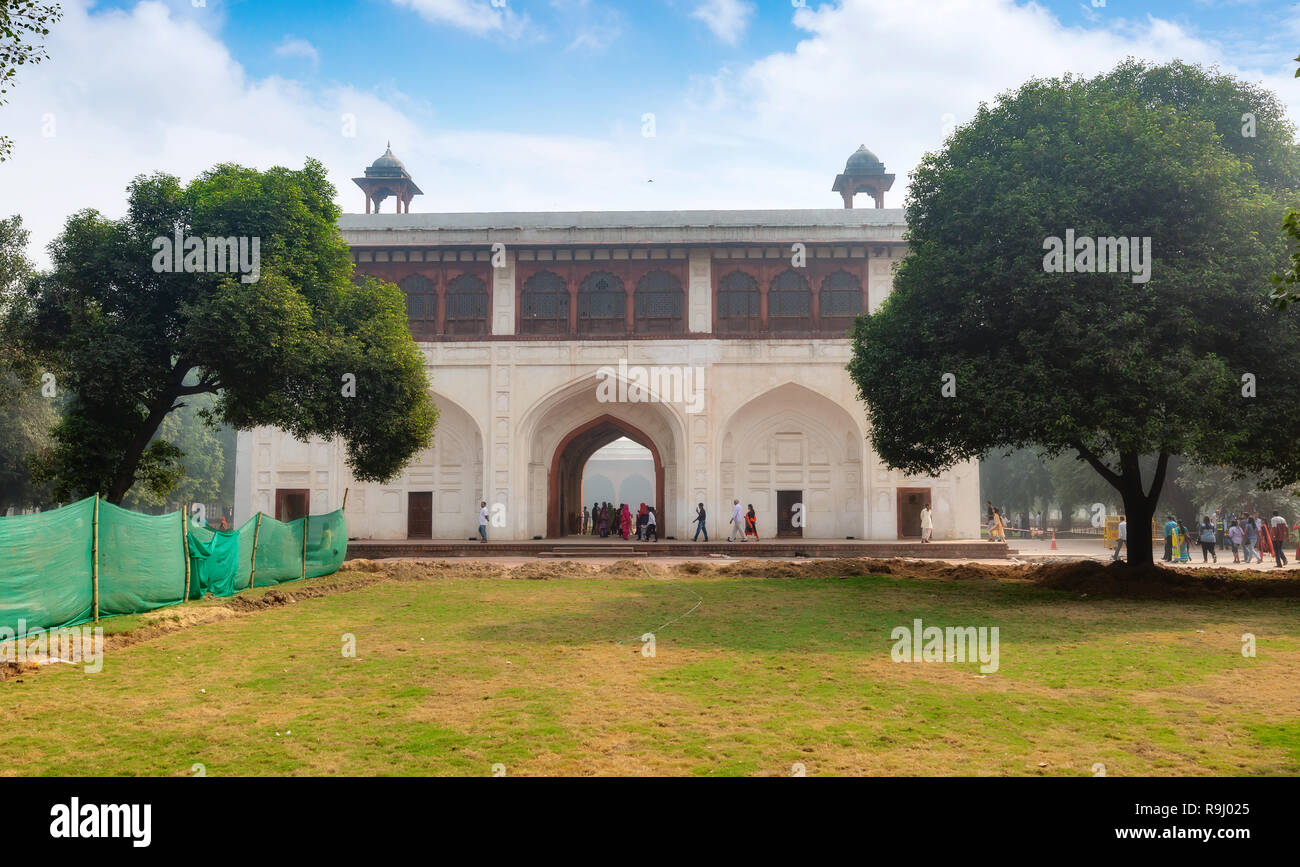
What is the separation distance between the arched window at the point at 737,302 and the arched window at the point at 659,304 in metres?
1.23

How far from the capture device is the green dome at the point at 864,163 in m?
29.8

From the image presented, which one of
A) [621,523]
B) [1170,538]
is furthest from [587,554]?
[1170,538]

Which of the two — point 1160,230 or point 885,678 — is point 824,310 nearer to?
point 1160,230

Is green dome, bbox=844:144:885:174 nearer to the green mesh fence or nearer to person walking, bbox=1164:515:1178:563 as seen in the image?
person walking, bbox=1164:515:1178:563

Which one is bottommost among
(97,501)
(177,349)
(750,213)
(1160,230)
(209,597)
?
(209,597)

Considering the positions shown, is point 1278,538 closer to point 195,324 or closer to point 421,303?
point 195,324

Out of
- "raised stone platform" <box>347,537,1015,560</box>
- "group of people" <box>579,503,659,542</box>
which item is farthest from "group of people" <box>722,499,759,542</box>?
"group of people" <box>579,503,659,542</box>

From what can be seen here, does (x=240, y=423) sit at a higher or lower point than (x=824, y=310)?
lower

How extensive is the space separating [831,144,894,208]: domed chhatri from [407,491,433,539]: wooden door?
18.0m

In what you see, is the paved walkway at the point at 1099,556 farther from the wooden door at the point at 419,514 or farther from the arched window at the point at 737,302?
the wooden door at the point at 419,514

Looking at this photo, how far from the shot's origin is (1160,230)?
1234 centimetres
